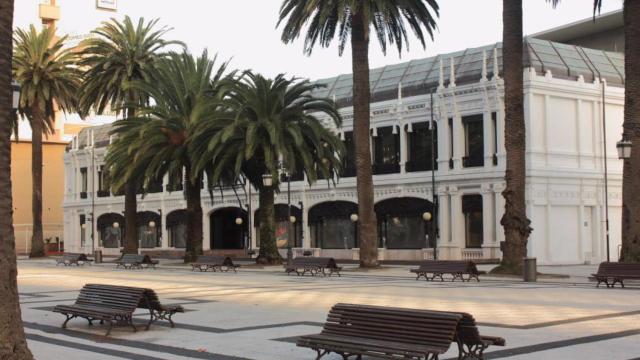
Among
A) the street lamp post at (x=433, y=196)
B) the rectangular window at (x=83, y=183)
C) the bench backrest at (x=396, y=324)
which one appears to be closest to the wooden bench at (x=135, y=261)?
the street lamp post at (x=433, y=196)

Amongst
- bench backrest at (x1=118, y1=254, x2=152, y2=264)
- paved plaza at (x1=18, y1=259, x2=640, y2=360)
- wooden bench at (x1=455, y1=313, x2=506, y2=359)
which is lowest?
bench backrest at (x1=118, y1=254, x2=152, y2=264)

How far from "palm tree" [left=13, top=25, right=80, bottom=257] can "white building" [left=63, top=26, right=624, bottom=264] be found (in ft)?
47.7

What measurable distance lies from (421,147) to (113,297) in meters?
40.7

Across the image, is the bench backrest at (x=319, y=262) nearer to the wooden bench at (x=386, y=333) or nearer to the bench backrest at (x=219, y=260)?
the bench backrest at (x=219, y=260)

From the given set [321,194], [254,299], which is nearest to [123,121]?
[321,194]

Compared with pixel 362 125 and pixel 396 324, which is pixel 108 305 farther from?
pixel 362 125

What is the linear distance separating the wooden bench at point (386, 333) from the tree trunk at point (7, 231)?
12.9ft

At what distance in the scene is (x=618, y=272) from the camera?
27.9 metres

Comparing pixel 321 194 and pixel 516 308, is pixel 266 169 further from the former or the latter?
pixel 516 308

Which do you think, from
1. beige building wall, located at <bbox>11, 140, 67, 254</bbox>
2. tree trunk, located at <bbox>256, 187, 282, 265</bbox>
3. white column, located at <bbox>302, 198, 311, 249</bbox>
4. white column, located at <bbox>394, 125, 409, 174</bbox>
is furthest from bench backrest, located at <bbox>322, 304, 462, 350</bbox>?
beige building wall, located at <bbox>11, 140, 67, 254</bbox>

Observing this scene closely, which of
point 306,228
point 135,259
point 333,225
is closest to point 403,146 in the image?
point 333,225

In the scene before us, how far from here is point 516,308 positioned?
20016 mm

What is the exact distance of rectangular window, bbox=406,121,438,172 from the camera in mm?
54250

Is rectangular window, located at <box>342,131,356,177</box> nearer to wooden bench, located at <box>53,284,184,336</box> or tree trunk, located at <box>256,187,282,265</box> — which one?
tree trunk, located at <box>256,187,282,265</box>
